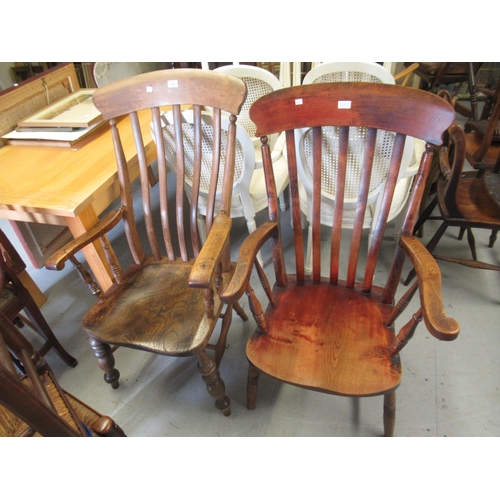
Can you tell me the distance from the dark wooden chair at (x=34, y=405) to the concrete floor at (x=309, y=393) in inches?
16.5

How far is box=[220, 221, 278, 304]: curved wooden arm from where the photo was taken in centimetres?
84

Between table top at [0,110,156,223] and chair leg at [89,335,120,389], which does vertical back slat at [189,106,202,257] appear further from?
chair leg at [89,335,120,389]

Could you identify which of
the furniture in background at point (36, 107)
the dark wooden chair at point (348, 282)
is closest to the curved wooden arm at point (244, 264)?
the dark wooden chair at point (348, 282)

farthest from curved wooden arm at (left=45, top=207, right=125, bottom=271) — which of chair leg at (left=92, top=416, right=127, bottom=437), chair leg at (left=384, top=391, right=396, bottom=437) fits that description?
chair leg at (left=384, top=391, right=396, bottom=437)

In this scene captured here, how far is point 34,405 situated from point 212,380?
642 mm

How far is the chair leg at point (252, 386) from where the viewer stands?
3.98ft

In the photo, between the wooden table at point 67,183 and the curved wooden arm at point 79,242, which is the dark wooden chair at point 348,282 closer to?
the curved wooden arm at point 79,242

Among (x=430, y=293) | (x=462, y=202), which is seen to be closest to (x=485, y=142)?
(x=462, y=202)

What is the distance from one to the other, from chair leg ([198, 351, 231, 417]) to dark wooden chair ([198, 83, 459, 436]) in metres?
0.19

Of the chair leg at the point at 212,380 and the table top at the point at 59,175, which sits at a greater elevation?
the table top at the point at 59,175

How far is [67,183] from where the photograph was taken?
1.21 metres

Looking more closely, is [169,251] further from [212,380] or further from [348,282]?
[348,282]

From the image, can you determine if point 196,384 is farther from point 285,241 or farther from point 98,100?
point 98,100

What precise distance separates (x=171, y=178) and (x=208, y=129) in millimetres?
1577
